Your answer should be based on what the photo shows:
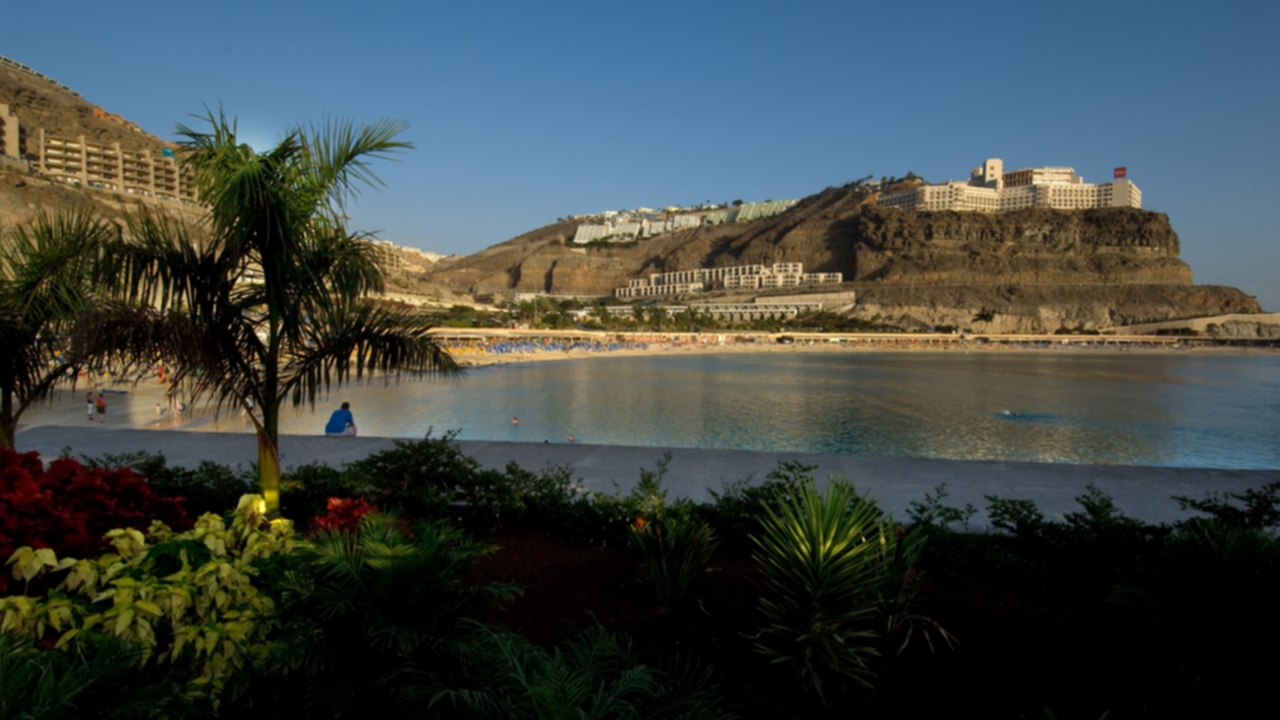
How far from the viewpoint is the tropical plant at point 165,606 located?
6.95 feet

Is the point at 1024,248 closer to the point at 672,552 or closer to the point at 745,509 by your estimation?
the point at 745,509

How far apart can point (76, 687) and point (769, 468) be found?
20.0 ft

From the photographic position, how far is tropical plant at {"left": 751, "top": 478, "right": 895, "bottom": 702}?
235 centimetres

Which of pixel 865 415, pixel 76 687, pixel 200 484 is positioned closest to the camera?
pixel 76 687

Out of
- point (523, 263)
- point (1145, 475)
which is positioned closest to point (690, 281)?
point (523, 263)

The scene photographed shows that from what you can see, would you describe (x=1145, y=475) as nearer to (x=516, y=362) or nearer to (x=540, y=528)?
(x=540, y=528)

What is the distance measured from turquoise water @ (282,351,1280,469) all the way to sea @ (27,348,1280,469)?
0.06 meters

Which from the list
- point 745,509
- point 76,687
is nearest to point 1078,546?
point 745,509

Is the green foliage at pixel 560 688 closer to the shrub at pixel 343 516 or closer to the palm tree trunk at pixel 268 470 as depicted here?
the shrub at pixel 343 516

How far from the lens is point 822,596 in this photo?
2379mm

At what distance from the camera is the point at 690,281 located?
152875 millimetres

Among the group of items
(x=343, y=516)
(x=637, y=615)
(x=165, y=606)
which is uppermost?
(x=343, y=516)

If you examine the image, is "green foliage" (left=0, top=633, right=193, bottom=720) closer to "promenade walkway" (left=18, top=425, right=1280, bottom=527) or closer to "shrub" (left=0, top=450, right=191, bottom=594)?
"shrub" (left=0, top=450, right=191, bottom=594)

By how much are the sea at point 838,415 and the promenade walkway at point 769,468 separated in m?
5.24
